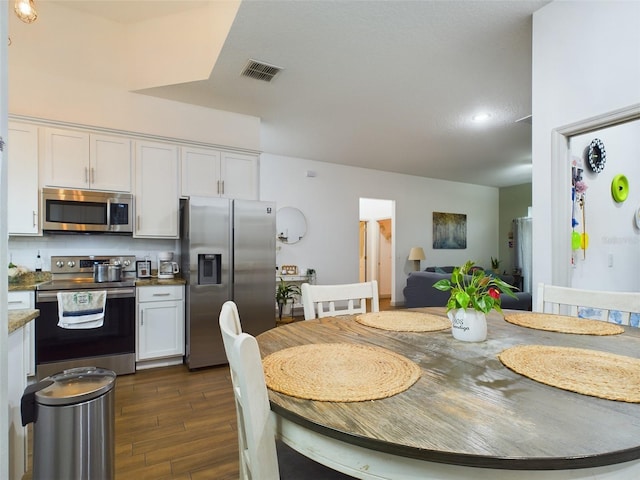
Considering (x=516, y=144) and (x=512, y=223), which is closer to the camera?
(x=516, y=144)

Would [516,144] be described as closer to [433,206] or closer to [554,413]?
[433,206]

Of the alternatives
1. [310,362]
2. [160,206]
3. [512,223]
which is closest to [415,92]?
[160,206]

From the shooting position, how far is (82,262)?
3.29m

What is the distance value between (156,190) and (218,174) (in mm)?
663

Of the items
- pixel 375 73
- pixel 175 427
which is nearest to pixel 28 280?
pixel 175 427

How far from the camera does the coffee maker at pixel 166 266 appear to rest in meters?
3.50

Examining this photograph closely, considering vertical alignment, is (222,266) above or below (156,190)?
below

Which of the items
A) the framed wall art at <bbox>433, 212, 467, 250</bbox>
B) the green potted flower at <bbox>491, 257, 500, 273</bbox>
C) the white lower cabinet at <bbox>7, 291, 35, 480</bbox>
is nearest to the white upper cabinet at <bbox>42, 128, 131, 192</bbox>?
the white lower cabinet at <bbox>7, 291, 35, 480</bbox>

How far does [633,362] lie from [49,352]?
12.2 feet

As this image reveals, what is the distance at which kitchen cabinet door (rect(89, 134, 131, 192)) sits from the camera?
3.20 meters

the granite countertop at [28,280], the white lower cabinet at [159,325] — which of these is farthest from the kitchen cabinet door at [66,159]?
the white lower cabinet at [159,325]

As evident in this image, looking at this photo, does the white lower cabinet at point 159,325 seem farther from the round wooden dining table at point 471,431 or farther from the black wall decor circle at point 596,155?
the black wall decor circle at point 596,155

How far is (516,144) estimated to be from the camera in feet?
16.1

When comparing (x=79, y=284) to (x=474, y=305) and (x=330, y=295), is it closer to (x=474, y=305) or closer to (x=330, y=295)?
(x=330, y=295)
